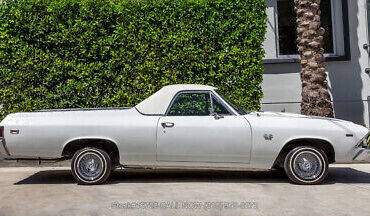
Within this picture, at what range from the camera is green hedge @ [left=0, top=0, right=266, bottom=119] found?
372 inches

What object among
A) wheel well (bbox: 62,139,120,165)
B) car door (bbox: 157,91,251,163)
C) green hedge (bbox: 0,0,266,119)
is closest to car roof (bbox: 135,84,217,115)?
car door (bbox: 157,91,251,163)

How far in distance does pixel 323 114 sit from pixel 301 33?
1.96 m

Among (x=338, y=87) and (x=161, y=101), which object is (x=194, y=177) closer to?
(x=161, y=101)

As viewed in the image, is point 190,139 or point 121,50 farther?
point 121,50

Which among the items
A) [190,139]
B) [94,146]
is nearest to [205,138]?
[190,139]

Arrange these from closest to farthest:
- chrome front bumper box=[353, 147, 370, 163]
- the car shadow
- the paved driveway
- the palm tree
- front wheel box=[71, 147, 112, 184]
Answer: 1. the paved driveway
2. chrome front bumper box=[353, 147, 370, 163]
3. front wheel box=[71, 147, 112, 184]
4. the car shadow
5. the palm tree

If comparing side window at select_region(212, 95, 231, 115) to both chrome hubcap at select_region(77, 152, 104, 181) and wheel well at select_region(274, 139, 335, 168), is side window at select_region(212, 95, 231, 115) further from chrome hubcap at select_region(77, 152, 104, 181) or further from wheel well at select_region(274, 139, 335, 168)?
chrome hubcap at select_region(77, 152, 104, 181)

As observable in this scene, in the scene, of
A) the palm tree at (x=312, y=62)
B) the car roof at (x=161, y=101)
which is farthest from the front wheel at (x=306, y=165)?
the palm tree at (x=312, y=62)

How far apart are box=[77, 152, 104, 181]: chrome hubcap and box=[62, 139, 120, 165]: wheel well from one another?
0.19 meters

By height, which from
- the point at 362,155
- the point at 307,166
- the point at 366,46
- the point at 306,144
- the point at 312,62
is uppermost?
the point at 366,46

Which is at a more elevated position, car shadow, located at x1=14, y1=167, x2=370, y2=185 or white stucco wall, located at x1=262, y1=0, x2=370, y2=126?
white stucco wall, located at x1=262, y1=0, x2=370, y2=126

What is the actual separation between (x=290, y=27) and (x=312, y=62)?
2626 millimetres

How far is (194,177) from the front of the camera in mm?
7773

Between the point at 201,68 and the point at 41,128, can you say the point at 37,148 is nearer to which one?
the point at 41,128
